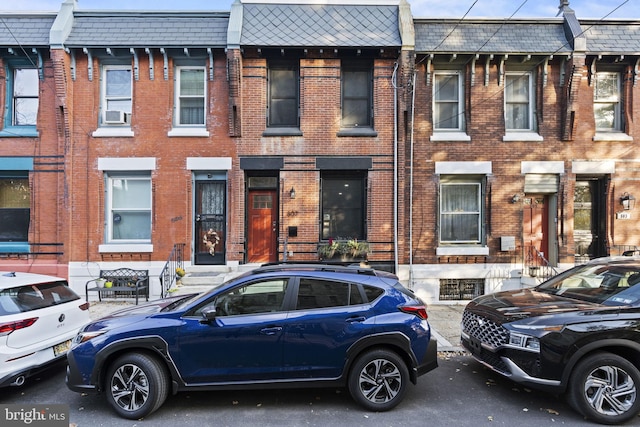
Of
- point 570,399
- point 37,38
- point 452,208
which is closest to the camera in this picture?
point 570,399

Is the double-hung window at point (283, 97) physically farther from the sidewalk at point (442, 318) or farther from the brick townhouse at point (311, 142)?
the sidewalk at point (442, 318)

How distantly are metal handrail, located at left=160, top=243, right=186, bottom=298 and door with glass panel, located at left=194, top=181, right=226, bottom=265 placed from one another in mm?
420

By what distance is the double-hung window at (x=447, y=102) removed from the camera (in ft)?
35.4

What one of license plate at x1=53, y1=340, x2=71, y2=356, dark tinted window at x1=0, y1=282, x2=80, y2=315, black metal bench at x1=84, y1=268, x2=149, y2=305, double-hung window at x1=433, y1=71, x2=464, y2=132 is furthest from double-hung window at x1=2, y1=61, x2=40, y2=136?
double-hung window at x1=433, y1=71, x2=464, y2=132

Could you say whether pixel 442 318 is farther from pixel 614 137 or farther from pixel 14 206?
pixel 14 206

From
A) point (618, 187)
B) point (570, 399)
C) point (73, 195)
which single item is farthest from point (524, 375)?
point (73, 195)

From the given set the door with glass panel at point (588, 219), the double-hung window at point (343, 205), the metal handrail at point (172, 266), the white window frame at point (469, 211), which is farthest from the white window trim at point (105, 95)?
the door with glass panel at point (588, 219)

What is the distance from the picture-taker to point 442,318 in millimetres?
8633

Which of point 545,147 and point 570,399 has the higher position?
point 545,147

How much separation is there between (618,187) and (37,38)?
658 inches

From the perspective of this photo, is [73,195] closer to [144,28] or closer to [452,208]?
[144,28]

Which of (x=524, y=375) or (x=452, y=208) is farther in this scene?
(x=452, y=208)

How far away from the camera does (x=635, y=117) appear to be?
34.6ft

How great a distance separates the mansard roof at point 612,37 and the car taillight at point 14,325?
13705mm
